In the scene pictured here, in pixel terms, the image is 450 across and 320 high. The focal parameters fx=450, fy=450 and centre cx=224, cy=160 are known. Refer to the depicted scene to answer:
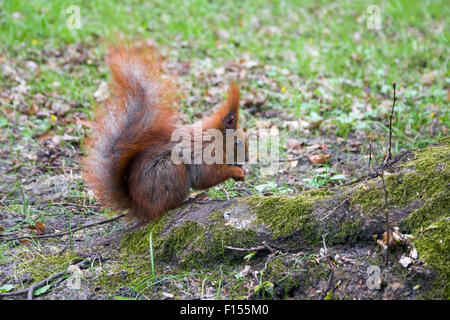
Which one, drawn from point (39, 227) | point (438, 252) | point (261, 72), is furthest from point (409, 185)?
point (261, 72)

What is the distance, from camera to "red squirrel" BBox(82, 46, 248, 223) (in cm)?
219

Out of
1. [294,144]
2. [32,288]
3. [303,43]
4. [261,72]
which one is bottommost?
[32,288]

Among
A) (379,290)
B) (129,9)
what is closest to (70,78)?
(129,9)

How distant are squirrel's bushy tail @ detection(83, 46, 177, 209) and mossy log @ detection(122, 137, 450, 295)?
320 mm

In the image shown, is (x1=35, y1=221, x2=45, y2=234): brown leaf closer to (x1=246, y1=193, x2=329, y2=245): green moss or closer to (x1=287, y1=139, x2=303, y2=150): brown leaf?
(x1=246, y1=193, x2=329, y2=245): green moss

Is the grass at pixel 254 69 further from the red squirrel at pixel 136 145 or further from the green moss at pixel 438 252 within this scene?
the green moss at pixel 438 252

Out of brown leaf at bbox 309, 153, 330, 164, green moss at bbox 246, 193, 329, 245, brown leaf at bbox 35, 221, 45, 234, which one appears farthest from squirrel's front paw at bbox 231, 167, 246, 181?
brown leaf at bbox 35, 221, 45, 234

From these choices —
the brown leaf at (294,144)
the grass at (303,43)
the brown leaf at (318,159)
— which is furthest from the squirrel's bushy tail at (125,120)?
the grass at (303,43)

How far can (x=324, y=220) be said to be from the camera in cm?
182

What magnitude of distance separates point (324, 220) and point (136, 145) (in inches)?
38.8

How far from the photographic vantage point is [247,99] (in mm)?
4062

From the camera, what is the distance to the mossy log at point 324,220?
5.52 feet

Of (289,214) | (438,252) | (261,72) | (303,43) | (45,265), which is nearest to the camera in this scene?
(438,252)

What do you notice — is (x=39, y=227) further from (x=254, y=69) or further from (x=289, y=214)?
(x=254, y=69)
